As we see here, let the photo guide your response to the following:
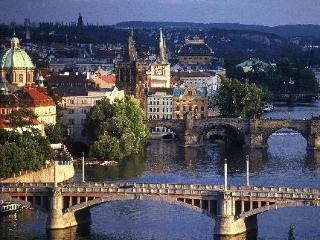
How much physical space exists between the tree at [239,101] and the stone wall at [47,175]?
2655 cm

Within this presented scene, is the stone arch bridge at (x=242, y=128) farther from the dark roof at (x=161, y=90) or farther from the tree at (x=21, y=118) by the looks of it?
the tree at (x=21, y=118)

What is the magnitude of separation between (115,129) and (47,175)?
13.4 metres

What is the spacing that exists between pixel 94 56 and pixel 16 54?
53.4 meters

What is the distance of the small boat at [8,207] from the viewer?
5853 centimetres

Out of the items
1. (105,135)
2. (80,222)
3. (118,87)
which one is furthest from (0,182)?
(118,87)

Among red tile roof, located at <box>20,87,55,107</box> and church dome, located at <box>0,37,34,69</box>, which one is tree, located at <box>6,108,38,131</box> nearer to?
red tile roof, located at <box>20,87,55,107</box>

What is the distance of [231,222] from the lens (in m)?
53.6

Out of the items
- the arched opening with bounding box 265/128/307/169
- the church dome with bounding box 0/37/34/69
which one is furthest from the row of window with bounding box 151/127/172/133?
the church dome with bounding box 0/37/34/69

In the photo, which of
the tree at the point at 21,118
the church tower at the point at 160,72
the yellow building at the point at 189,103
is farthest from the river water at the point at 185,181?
the church tower at the point at 160,72

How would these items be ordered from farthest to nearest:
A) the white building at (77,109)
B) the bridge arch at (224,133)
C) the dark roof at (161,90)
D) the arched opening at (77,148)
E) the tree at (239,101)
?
1. the dark roof at (161,90)
2. the tree at (239,101)
3. the bridge arch at (224,133)
4. the white building at (77,109)
5. the arched opening at (77,148)

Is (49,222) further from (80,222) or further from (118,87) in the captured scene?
(118,87)

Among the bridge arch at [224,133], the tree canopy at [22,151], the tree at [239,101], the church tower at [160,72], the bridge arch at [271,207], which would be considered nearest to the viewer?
the bridge arch at [271,207]

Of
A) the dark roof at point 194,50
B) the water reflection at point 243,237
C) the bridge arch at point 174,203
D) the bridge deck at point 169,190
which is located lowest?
the water reflection at point 243,237

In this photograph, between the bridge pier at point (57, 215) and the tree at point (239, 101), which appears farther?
the tree at point (239, 101)
